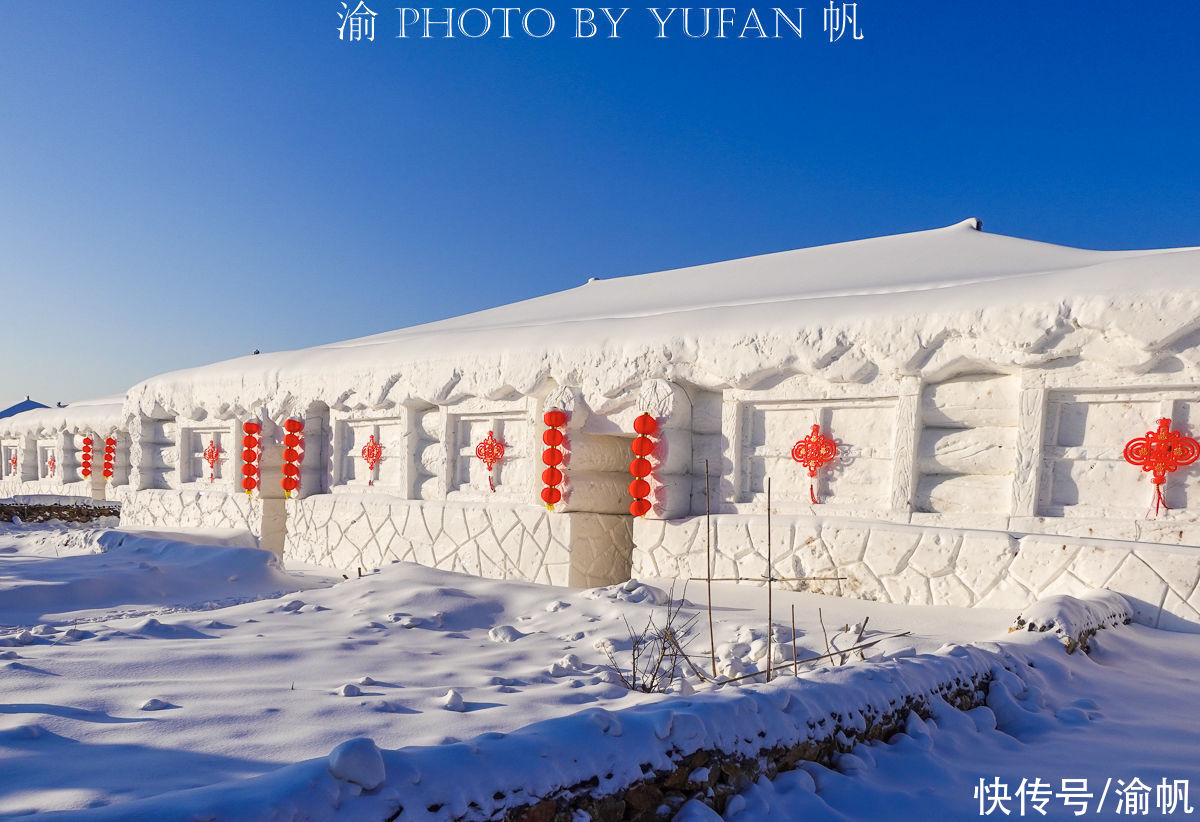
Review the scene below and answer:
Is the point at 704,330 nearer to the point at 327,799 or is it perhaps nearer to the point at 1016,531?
the point at 1016,531

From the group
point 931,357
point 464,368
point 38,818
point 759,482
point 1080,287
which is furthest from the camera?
point 464,368

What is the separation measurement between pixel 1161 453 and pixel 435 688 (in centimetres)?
543

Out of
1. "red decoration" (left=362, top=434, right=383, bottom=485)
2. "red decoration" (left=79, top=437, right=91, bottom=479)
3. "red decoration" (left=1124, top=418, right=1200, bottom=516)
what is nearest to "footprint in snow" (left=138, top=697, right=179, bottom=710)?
"red decoration" (left=1124, top=418, right=1200, bottom=516)

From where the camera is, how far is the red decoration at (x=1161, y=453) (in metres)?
6.08

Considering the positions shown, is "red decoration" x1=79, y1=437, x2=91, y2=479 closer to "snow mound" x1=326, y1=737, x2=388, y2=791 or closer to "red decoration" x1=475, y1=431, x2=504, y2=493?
"red decoration" x1=475, y1=431, x2=504, y2=493

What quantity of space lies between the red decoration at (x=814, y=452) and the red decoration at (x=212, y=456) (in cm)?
1009

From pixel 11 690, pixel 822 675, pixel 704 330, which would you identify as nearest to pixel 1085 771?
pixel 822 675

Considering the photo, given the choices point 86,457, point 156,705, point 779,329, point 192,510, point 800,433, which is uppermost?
point 779,329

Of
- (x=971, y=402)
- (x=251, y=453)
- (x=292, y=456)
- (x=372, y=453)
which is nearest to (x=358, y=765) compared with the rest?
(x=971, y=402)

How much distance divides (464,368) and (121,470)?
11.3 metres

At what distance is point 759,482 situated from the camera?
8156 millimetres

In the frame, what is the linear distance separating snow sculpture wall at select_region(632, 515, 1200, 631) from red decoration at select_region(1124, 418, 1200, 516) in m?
0.51

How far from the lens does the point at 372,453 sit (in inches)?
458

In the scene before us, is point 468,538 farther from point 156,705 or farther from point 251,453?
point 156,705
